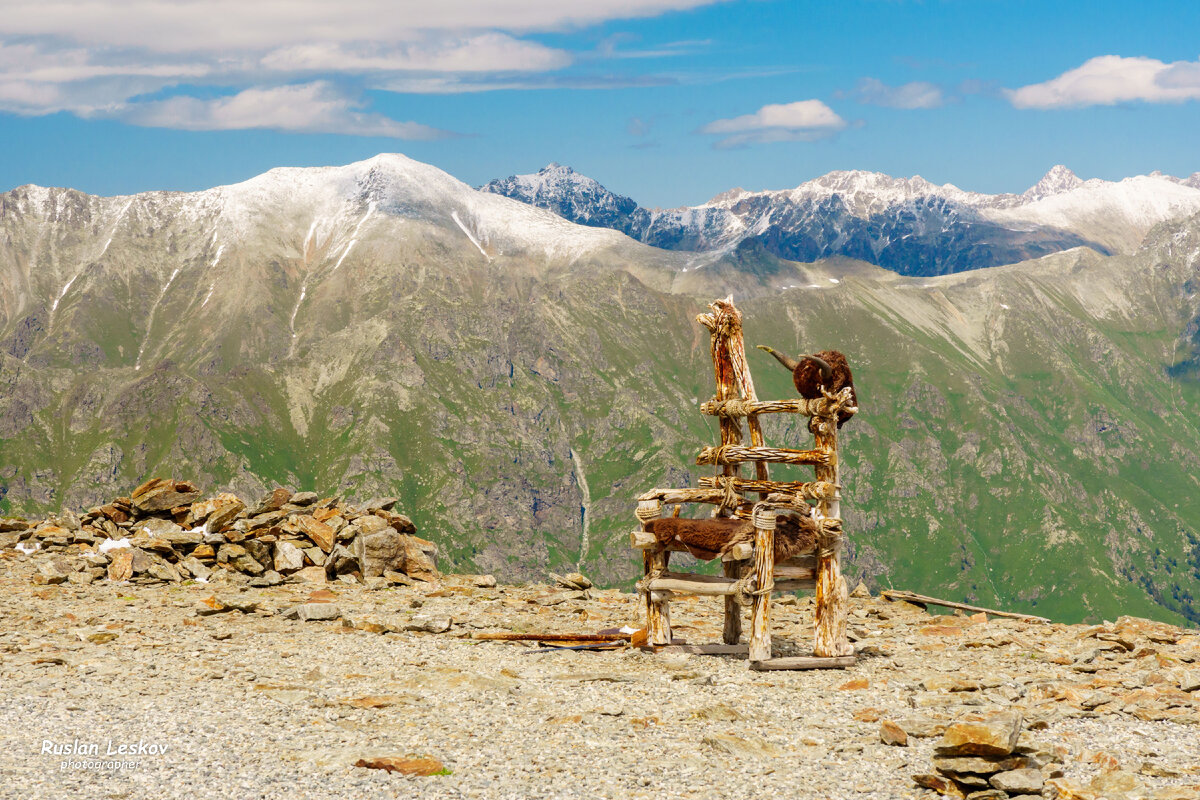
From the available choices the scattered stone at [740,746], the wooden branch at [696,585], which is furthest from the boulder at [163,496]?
the scattered stone at [740,746]

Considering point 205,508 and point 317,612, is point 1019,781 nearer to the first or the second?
point 317,612

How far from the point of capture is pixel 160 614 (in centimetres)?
2358

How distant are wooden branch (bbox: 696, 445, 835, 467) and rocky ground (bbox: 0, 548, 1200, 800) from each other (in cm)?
374

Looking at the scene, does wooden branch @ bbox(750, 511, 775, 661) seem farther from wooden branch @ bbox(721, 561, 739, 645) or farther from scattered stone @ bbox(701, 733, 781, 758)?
scattered stone @ bbox(701, 733, 781, 758)

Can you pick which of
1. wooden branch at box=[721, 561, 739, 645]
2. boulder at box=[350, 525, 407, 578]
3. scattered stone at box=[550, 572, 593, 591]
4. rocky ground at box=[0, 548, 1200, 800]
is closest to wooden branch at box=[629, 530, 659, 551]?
wooden branch at box=[721, 561, 739, 645]

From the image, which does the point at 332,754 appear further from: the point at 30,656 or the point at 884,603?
the point at 884,603

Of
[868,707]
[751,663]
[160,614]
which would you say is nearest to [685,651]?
[751,663]

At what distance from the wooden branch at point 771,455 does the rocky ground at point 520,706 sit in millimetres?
3744

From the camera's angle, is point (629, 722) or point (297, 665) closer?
point (629, 722)

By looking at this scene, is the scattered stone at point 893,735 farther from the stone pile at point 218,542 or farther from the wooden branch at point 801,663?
the stone pile at point 218,542

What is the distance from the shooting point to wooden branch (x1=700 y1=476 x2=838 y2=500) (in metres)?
19.7

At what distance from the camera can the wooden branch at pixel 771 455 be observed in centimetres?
1961

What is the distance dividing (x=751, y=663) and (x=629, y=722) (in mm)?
4375

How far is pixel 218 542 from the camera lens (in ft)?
97.7
